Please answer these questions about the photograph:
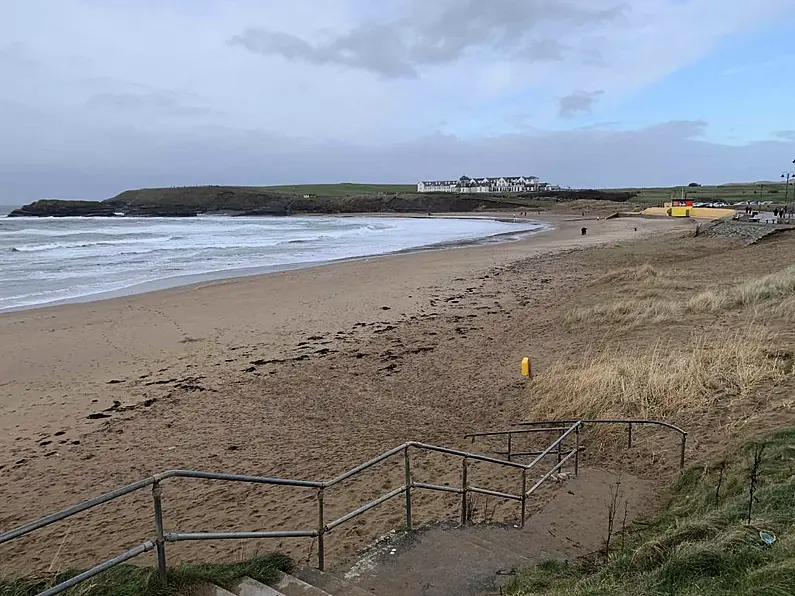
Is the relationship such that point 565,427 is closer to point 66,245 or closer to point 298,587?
point 298,587

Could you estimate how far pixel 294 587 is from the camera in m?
3.59

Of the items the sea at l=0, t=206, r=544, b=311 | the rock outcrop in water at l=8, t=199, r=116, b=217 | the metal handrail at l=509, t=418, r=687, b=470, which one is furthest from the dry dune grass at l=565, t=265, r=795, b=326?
the rock outcrop in water at l=8, t=199, r=116, b=217

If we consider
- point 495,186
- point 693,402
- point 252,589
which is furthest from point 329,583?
point 495,186

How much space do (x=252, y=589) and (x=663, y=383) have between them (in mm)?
7079

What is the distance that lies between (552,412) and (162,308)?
45.2 ft

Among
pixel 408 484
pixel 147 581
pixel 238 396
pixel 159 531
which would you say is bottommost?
pixel 238 396

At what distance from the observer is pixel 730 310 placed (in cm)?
1348

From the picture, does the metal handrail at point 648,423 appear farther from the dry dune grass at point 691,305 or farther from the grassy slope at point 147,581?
the dry dune grass at point 691,305

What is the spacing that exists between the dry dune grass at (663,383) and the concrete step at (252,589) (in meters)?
6.16

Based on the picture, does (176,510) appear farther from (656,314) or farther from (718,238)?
(718,238)

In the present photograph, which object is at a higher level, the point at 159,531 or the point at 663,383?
the point at 159,531

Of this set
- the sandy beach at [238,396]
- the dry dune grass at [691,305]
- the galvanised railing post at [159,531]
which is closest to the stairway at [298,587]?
the galvanised railing post at [159,531]

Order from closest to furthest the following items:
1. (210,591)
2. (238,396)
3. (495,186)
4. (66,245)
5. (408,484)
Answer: (210,591), (408,484), (238,396), (66,245), (495,186)

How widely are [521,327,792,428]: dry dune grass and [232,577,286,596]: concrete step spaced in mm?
6159
